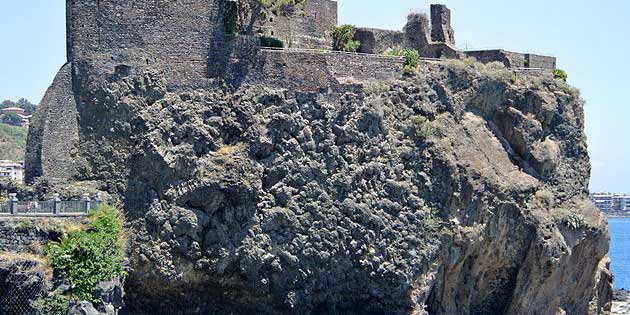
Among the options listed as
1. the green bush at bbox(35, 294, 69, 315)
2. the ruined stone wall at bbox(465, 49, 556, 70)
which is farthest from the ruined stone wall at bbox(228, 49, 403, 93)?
the green bush at bbox(35, 294, 69, 315)

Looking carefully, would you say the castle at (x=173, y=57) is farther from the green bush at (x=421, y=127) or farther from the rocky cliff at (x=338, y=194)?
the green bush at (x=421, y=127)

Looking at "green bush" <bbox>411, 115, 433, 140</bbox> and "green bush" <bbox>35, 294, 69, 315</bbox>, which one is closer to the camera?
"green bush" <bbox>35, 294, 69, 315</bbox>

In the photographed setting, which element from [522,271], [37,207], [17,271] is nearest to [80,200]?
[37,207]

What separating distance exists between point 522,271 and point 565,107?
8.71 m

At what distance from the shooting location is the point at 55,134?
4397 centimetres

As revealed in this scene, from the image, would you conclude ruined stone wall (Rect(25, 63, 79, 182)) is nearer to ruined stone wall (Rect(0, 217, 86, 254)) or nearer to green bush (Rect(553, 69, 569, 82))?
ruined stone wall (Rect(0, 217, 86, 254))

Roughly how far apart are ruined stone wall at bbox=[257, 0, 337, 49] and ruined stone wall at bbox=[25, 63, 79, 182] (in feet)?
29.1

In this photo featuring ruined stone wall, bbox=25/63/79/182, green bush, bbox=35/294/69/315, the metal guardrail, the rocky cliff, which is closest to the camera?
green bush, bbox=35/294/69/315

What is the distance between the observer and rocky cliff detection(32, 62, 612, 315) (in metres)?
44.5

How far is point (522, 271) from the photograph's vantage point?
170 feet

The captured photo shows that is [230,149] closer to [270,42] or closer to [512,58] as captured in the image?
[270,42]

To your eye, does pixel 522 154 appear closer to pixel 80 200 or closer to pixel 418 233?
pixel 418 233

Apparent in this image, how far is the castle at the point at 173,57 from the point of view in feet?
145

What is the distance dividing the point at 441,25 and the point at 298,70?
12.1m
